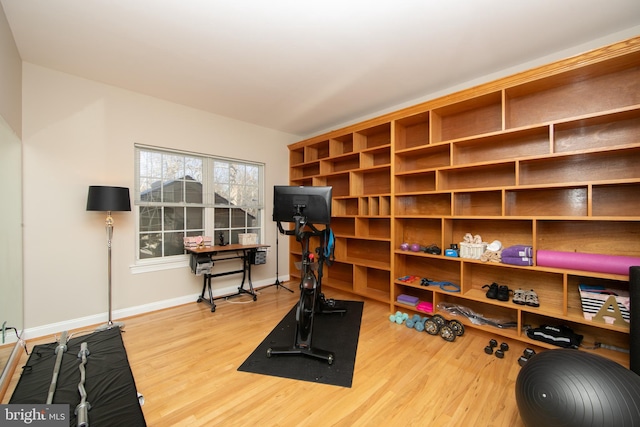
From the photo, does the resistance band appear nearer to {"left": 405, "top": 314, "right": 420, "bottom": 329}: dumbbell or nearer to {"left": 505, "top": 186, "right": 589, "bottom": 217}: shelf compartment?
{"left": 405, "top": 314, "right": 420, "bottom": 329}: dumbbell

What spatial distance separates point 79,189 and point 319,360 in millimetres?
3203

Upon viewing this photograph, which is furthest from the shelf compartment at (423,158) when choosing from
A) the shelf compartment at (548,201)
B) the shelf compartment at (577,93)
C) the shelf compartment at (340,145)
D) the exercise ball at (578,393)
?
the exercise ball at (578,393)

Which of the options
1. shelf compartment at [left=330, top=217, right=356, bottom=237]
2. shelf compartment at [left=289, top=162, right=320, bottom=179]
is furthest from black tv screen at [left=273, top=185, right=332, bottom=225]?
shelf compartment at [left=289, top=162, right=320, bottom=179]

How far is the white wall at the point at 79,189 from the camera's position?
268 cm

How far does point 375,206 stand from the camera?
3793 millimetres

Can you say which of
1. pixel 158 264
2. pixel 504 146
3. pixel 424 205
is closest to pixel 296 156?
pixel 424 205

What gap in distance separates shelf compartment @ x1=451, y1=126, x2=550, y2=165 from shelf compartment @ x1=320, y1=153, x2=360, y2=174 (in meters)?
1.54

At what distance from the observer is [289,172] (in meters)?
5.00

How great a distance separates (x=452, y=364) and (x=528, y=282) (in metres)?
1.25

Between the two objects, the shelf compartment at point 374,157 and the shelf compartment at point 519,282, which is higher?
the shelf compartment at point 374,157

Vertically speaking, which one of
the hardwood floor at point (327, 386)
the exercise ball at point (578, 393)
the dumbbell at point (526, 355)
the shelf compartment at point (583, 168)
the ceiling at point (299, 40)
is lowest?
the hardwood floor at point (327, 386)

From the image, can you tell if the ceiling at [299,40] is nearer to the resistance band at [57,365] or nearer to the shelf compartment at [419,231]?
the shelf compartment at [419,231]

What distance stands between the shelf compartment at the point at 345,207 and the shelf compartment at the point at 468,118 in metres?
1.64

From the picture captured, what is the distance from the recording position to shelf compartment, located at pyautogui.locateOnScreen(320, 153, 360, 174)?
13.7 ft
